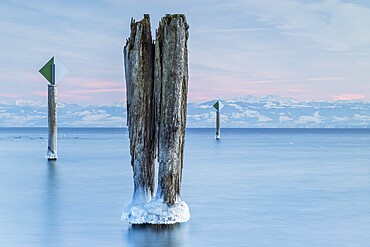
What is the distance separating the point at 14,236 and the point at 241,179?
9.70 m

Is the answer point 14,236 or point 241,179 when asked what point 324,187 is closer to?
point 241,179

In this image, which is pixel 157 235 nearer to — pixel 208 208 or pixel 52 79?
pixel 208 208

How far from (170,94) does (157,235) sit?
6.13ft

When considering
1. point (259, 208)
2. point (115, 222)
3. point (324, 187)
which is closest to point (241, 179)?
point (324, 187)

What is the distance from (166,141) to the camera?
9.11 metres

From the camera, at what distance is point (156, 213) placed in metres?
9.25

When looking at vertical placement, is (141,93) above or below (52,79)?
below

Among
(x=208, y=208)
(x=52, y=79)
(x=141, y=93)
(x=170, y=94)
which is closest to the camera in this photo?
(x=170, y=94)

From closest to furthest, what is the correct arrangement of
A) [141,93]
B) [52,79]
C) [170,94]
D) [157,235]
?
1. [157,235]
2. [170,94]
3. [141,93]
4. [52,79]

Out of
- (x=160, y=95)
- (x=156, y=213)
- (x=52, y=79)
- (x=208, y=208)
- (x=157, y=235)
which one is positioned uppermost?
(x=52, y=79)

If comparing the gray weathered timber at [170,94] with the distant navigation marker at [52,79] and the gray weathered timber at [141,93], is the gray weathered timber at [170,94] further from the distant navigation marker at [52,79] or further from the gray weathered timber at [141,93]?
the distant navigation marker at [52,79]

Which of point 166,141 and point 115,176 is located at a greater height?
point 166,141

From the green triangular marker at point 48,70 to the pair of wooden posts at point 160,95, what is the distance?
12.7 metres

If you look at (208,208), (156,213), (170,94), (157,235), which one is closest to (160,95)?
(170,94)
